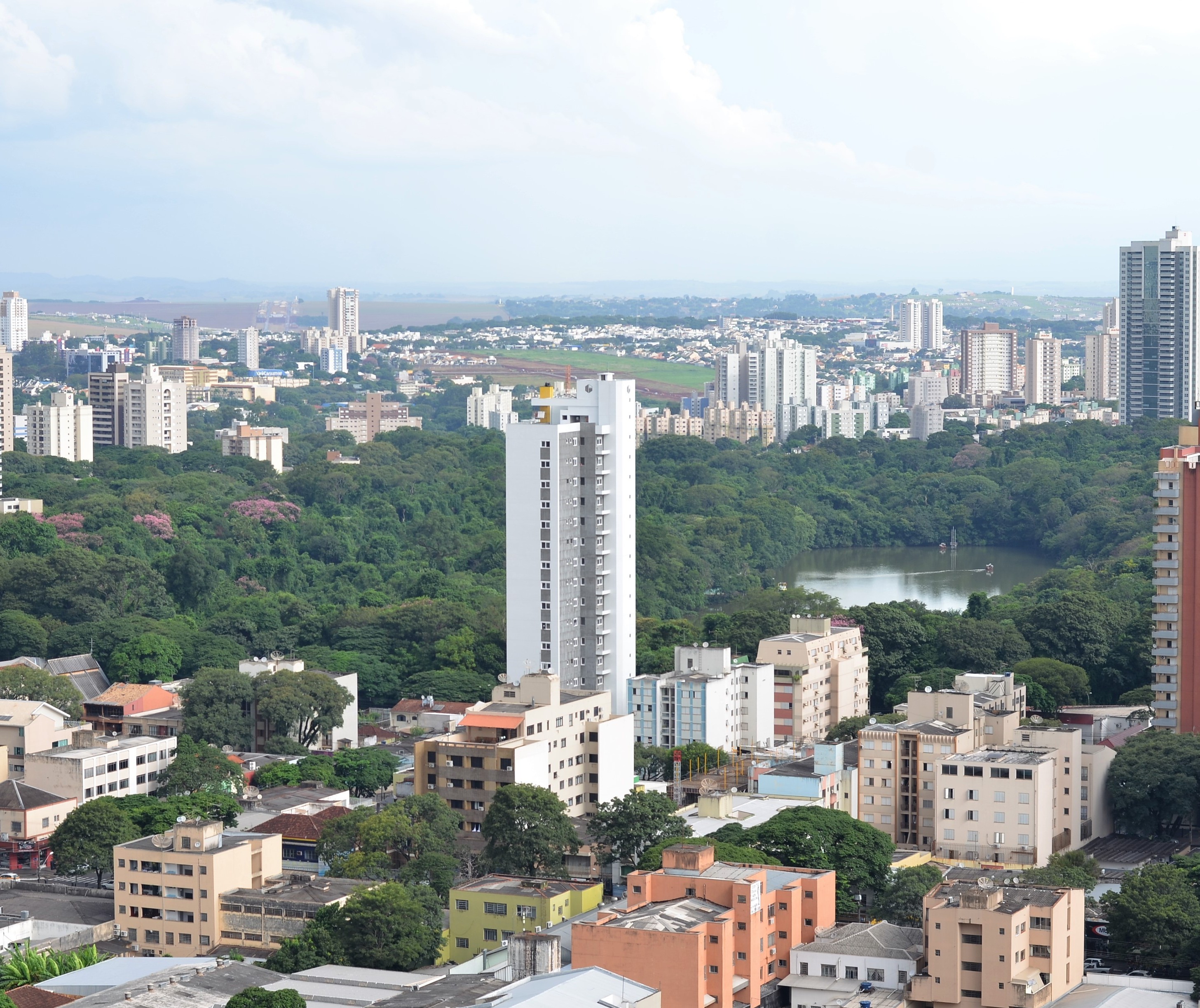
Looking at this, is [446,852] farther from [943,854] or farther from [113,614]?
[113,614]

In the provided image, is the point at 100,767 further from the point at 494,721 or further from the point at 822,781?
the point at 822,781

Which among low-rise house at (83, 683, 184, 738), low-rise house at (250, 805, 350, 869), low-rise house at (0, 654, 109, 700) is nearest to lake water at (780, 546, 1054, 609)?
low-rise house at (0, 654, 109, 700)

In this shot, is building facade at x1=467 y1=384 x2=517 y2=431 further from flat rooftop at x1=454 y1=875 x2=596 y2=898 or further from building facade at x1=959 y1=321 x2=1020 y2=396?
flat rooftop at x1=454 y1=875 x2=596 y2=898

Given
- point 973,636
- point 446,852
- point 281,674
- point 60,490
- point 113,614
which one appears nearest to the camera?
point 446,852

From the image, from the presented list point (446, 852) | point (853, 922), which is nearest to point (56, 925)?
point (446, 852)

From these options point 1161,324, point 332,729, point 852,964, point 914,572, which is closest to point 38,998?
point 852,964
